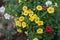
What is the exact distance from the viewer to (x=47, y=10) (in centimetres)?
322

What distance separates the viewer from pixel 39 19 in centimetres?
324

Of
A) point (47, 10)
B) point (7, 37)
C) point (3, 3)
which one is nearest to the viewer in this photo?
point (47, 10)

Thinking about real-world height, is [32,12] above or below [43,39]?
above

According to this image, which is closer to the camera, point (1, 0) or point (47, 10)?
point (47, 10)

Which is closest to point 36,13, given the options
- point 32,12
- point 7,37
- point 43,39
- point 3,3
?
point 32,12

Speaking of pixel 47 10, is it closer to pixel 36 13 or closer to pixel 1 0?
pixel 36 13

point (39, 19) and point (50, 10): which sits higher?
point (50, 10)

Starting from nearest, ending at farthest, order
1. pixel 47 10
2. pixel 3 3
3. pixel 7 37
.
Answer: pixel 47 10, pixel 7 37, pixel 3 3

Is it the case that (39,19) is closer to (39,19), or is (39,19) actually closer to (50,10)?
(39,19)

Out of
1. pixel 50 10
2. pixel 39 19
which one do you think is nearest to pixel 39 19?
pixel 39 19

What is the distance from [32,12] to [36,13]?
58mm

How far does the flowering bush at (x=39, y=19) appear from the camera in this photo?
3242mm

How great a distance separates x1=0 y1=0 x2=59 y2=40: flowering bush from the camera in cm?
324

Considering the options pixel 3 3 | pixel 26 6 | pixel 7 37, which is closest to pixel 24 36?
pixel 7 37
